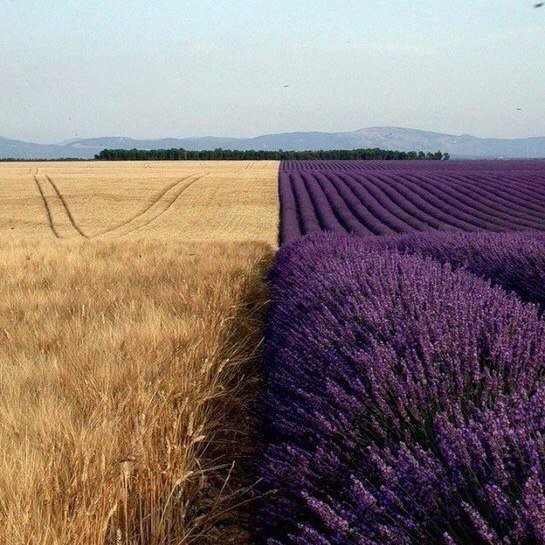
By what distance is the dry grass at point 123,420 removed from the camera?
1642mm

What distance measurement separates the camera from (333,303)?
321 cm

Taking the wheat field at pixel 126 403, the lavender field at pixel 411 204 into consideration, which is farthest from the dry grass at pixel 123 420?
the lavender field at pixel 411 204

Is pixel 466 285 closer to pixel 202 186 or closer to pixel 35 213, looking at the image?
pixel 35 213

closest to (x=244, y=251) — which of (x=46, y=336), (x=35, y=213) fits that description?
(x=46, y=336)

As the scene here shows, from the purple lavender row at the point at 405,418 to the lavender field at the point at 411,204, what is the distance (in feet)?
33.0

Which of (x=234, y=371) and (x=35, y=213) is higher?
(x=234, y=371)

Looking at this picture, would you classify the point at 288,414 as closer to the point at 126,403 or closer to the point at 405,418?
the point at 405,418

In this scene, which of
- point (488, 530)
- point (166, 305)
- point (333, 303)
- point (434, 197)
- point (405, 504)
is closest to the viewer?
point (488, 530)

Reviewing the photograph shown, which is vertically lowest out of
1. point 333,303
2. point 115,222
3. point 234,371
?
point 115,222

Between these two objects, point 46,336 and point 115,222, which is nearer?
point 46,336

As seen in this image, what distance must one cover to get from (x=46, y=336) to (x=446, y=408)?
7.78 feet

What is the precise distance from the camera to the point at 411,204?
20922 mm

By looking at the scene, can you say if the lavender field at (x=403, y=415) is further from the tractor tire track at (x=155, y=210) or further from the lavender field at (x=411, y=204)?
the tractor tire track at (x=155, y=210)

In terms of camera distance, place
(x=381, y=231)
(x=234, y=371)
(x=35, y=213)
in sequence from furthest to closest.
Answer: (x=35, y=213), (x=381, y=231), (x=234, y=371)
